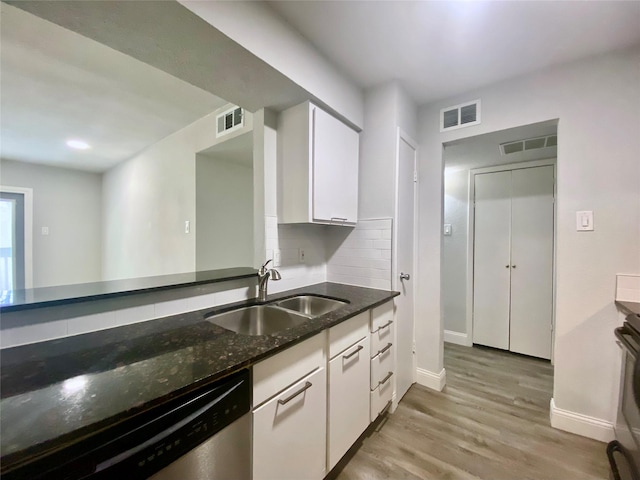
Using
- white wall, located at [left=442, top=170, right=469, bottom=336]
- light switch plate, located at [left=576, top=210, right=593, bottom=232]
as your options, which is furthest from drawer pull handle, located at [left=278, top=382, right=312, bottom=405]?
white wall, located at [left=442, top=170, right=469, bottom=336]

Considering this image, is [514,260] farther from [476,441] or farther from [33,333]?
[33,333]

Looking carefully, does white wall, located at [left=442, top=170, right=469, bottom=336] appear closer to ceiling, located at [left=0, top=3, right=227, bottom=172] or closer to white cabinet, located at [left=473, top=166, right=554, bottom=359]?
white cabinet, located at [left=473, top=166, right=554, bottom=359]

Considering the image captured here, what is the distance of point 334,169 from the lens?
179cm

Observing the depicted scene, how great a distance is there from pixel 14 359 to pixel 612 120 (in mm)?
3062

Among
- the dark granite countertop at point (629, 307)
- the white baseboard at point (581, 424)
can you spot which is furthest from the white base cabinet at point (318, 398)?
the dark granite countertop at point (629, 307)

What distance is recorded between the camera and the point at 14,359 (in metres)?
0.81

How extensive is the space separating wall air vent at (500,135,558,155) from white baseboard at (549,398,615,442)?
6.73ft

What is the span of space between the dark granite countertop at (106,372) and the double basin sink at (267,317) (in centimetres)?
21

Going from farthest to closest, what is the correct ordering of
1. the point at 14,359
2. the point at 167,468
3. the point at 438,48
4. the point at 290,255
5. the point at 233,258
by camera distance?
the point at 233,258 < the point at 290,255 < the point at 438,48 < the point at 14,359 < the point at 167,468

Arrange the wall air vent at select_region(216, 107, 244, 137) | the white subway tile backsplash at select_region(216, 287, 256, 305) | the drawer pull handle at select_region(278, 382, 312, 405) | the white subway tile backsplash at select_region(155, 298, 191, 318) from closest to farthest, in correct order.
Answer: the drawer pull handle at select_region(278, 382, 312, 405) < the white subway tile backsplash at select_region(155, 298, 191, 318) < the white subway tile backsplash at select_region(216, 287, 256, 305) < the wall air vent at select_region(216, 107, 244, 137)

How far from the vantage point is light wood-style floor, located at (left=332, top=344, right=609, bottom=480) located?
4.56ft

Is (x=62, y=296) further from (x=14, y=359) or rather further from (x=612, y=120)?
(x=612, y=120)

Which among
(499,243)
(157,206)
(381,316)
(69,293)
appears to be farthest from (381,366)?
(157,206)

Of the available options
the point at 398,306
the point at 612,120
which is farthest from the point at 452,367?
the point at 612,120
